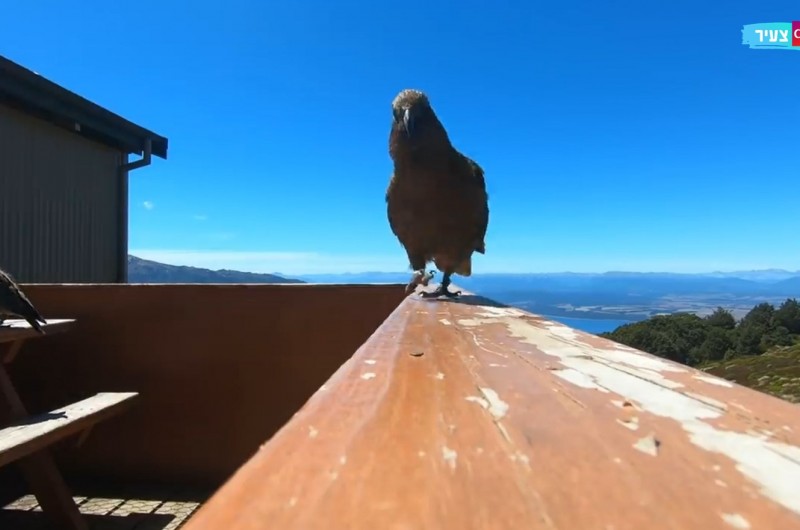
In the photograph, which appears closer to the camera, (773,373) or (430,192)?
(430,192)

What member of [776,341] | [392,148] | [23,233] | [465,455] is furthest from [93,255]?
[776,341]

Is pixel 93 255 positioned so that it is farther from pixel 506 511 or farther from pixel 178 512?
pixel 506 511

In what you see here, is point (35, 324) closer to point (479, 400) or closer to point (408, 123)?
point (408, 123)

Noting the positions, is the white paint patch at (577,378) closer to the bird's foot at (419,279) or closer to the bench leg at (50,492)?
the bird's foot at (419,279)

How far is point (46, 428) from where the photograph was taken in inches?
107

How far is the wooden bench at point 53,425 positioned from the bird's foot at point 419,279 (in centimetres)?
178

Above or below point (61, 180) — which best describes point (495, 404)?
below

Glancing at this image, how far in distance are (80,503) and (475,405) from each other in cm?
355

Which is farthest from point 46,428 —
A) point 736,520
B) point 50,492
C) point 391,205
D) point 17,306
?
point 736,520

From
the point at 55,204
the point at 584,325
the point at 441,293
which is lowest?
the point at 584,325

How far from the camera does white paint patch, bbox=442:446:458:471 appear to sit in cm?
54

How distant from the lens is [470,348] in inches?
46.8

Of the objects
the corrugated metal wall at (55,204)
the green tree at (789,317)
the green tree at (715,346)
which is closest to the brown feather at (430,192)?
the corrugated metal wall at (55,204)

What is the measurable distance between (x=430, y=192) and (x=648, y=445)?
129 inches
